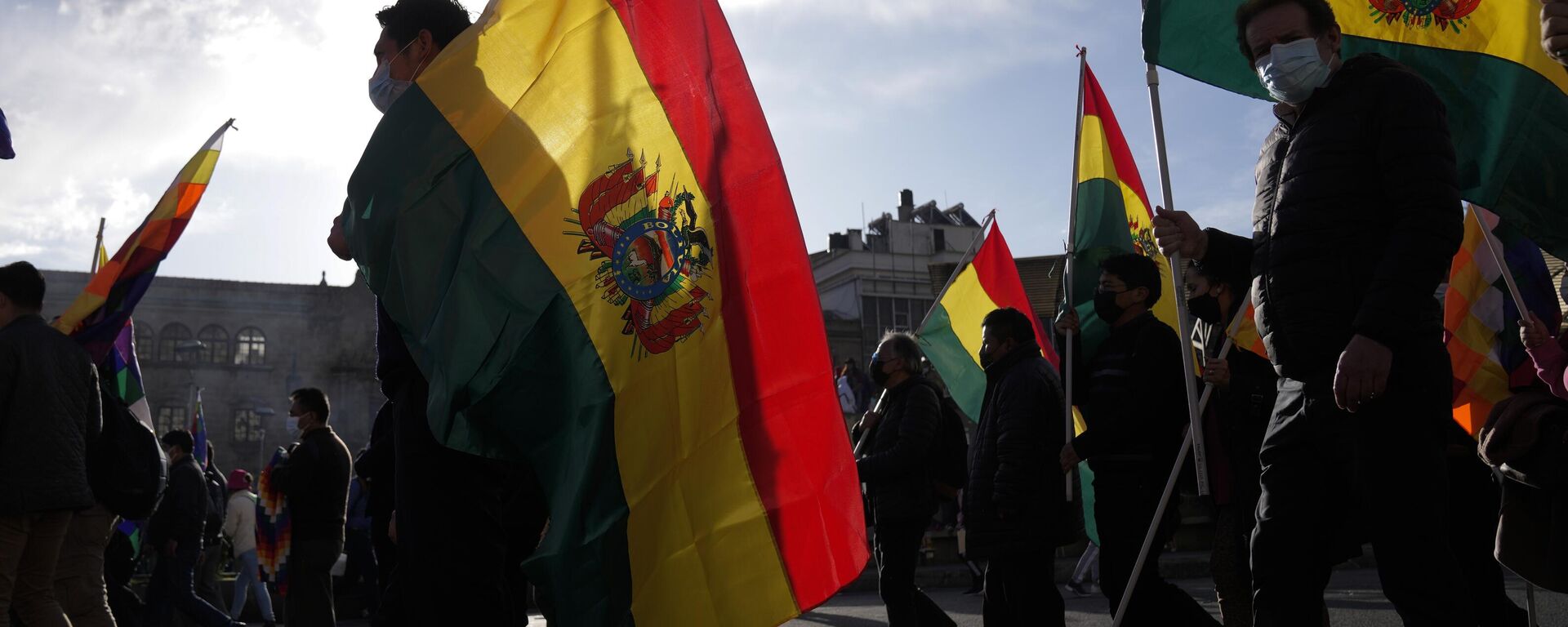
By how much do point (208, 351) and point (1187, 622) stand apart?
61219 mm

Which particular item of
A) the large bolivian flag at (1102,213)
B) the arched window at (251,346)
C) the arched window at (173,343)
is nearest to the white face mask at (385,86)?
the large bolivian flag at (1102,213)

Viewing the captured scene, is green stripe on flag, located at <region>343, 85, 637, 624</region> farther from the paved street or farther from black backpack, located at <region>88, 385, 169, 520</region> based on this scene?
the paved street

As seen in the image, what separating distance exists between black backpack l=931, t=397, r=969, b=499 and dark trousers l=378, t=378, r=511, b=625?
13.6 ft

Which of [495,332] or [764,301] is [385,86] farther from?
[764,301]

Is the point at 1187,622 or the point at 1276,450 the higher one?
the point at 1276,450

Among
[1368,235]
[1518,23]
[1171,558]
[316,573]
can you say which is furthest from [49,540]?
[1171,558]

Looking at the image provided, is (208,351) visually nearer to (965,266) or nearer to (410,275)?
(965,266)

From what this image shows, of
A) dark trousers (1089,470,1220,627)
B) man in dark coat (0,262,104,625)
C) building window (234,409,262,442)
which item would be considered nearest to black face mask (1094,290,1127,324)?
dark trousers (1089,470,1220,627)

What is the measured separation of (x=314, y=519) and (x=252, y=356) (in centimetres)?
5659

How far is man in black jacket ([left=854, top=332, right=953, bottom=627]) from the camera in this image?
23.7 ft

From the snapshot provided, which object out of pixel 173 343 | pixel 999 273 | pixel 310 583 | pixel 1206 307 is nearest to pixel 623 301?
pixel 1206 307

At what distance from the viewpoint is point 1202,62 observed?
198 inches

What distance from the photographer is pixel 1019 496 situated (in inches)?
242

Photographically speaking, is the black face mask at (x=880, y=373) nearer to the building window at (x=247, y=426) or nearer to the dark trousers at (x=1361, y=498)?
the dark trousers at (x=1361, y=498)
